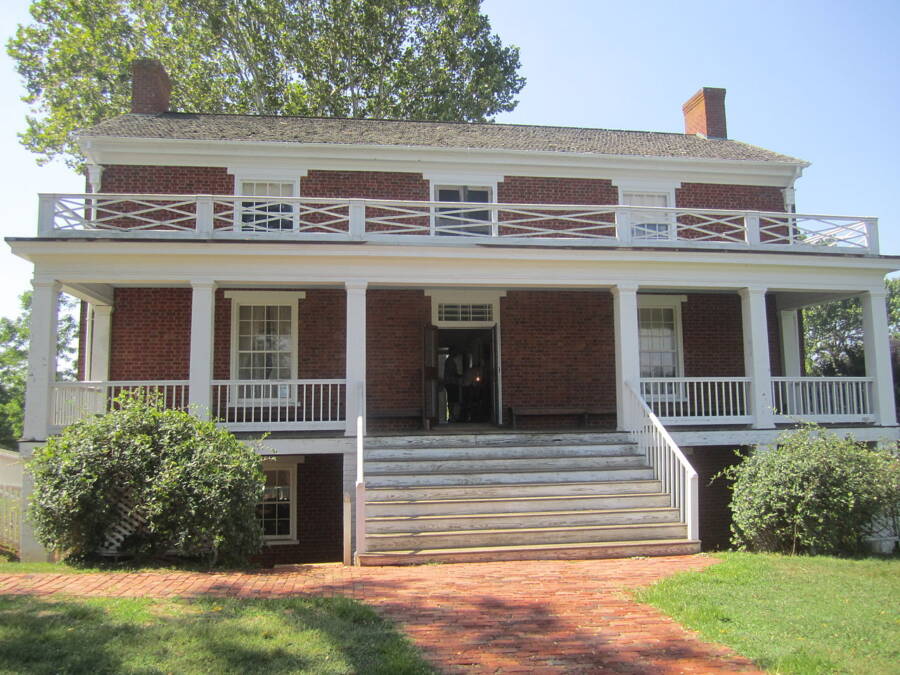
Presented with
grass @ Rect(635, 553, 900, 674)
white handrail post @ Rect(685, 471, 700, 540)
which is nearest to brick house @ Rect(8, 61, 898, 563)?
white handrail post @ Rect(685, 471, 700, 540)

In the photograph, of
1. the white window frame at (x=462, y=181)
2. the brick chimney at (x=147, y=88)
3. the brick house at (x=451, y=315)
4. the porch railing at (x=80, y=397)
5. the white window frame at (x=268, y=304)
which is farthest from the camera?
the brick chimney at (x=147, y=88)

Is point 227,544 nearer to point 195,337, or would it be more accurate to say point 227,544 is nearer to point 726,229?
point 195,337

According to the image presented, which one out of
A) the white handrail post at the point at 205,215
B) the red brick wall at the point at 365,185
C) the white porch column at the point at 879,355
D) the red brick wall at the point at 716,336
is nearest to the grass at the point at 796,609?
the white porch column at the point at 879,355

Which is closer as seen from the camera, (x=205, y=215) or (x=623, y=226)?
(x=205, y=215)

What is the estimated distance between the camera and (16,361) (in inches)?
1630

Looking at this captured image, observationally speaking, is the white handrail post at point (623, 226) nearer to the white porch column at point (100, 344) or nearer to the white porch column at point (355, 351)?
the white porch column at point (355, 351)

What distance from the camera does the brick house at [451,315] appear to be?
36.4ft

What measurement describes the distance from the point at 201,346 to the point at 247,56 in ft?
73.1

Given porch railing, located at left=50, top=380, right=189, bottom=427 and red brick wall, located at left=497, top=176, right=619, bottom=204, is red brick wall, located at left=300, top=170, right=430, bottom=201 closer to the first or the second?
red brick wall, located at left=497, top=176, right=619, bottom=204

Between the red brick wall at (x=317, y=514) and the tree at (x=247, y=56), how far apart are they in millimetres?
18769

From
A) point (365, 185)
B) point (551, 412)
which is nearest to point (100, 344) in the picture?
point (365, 185)

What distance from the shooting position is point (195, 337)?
11.9m

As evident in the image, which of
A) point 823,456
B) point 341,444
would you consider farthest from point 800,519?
point 341,444

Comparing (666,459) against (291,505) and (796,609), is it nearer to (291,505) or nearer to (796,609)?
(796,609)
